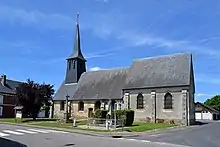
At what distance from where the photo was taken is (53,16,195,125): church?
34006mm

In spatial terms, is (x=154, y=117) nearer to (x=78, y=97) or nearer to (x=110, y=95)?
(x=110, y=95)

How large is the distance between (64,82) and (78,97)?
7.15m

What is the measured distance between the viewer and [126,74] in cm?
4169

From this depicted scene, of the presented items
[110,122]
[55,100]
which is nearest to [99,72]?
[55,100]

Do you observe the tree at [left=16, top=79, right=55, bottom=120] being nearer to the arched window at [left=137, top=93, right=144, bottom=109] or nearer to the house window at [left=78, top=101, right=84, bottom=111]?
the house window at [left=78, top=101, right=84, bottom=111]

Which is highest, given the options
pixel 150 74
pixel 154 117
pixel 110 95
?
pixel 150 74

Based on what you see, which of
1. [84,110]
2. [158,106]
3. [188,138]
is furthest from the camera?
[84,110]

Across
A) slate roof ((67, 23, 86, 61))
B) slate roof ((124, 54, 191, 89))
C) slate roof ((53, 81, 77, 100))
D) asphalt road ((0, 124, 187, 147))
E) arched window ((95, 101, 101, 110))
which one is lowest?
asphalt road ((0, 124, 187, 147))

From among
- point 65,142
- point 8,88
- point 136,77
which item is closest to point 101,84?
point 136,77

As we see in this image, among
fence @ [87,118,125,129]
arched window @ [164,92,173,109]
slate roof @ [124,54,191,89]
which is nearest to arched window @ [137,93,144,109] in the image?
slate roof @ [124,54,191,89]

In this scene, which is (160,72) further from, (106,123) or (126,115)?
(106,123)

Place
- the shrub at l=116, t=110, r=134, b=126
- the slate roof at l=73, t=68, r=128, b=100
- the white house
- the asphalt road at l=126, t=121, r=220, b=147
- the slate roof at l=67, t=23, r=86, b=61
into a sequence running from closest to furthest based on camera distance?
1. the asphalt road at l=126, t=121, r=220, b=147
2. the shrub at l=116, t=110, r=134, b=126
3. the slate roof at l=73, t=68, r=128, b=100
4. the slate roof at l=67, t=23, r=86, b=61
5. the white house

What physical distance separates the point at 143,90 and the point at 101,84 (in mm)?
8840

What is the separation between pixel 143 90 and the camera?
121 feet
